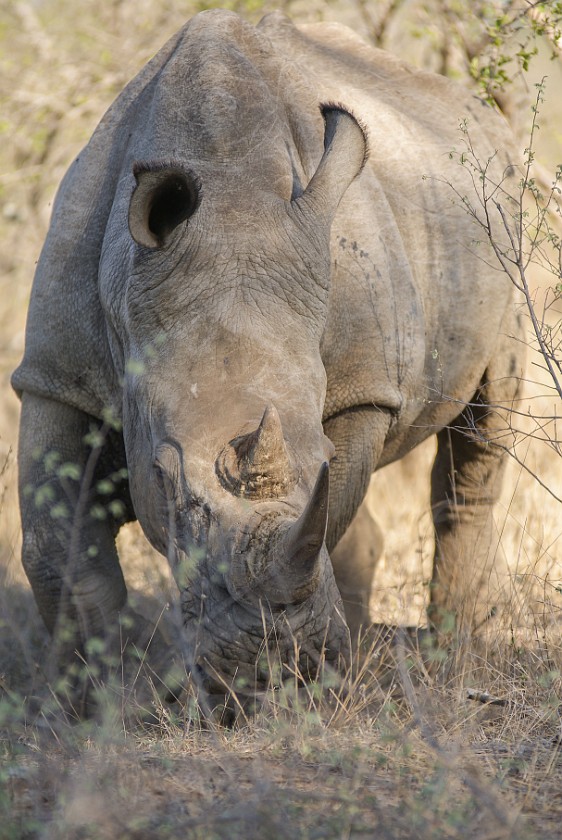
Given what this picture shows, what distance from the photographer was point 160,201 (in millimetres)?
4332

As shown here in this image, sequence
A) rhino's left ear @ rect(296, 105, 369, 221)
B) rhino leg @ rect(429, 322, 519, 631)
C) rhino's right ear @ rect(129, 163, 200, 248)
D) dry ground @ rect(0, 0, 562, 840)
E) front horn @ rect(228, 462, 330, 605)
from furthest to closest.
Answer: rhino leg @ rect(429, 322, 519, 631) → rhino's left ear @ rect(296, 105, 369, 221) → rhino's right ear @ rect(129, 163, 200, 248) → front horn @ rect(228, 462, 330, 605) → dry ground @ rect(0, 0, 562, 840)

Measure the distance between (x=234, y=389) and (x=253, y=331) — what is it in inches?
9.9

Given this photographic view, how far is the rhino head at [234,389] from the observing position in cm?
361

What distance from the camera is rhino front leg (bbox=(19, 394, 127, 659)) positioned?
5012 millimetres

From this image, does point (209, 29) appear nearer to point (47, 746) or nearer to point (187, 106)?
point (187, 106)

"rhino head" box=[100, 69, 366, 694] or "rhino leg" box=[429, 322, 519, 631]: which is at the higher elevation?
"rhino head" box=[100, 69, 366, 694]

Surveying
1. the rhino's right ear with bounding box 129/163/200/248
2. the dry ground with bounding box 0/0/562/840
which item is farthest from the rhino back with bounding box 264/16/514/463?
the dry ground with bounding box 0/0/562/840

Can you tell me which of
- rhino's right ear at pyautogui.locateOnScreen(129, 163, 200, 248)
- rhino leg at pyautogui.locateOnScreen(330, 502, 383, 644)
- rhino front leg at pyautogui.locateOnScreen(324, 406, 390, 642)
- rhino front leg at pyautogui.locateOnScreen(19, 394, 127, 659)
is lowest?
rhino leg at pyautogui.locateOnScreen(330, 502, 383, 644)

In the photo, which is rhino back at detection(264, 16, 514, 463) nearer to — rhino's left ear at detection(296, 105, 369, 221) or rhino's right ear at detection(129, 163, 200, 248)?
rhino's left ear at detection(296, 105, 369, 221)

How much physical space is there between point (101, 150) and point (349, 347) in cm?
132

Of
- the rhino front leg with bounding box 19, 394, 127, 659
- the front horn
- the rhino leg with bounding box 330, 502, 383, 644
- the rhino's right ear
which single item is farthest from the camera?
the rhino leg with bounding box 330, 502, 383, 644

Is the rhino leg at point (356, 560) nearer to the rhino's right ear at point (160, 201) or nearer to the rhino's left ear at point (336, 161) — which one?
the rhino's left ear at point (336, 161)

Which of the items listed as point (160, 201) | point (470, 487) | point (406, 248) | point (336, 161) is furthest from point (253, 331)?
point (470, 487)

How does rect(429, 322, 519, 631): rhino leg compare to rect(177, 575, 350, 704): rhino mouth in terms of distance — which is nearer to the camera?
rect(177, 575, 350, 704): rhino mouth
